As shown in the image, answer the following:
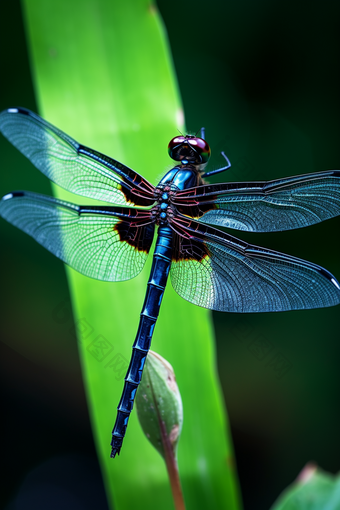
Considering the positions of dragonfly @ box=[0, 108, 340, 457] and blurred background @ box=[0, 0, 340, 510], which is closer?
dragonfly @ box=[0, 108, 340, 457]

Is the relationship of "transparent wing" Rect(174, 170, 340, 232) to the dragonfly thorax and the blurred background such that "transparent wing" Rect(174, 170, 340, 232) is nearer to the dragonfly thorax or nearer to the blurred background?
the dragonfly thorax

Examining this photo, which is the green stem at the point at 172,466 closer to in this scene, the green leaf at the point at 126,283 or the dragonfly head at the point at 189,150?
the green leaf at the point at 126,283

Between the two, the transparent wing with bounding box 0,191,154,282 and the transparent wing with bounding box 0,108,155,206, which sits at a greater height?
the transparent wing with bounding box 0,108,155,206

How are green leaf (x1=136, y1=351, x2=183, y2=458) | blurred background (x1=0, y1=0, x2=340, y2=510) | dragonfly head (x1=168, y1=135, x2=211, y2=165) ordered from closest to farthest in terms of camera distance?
green leaf (x1=136, y1=351, x2=183, y2=458), dragonfly head (x1=168, y1=135, x2=211, y2=165), blurred background (x1=0, y1=0, x2=340, y2=510)

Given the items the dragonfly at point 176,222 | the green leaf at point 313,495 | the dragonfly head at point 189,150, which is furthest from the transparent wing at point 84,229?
the green leaf at point 313,495

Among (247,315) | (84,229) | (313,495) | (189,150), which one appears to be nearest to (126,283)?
(84,229)

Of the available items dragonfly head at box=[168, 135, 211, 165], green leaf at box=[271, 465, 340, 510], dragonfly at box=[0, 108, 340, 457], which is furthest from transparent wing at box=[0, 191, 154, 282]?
green leaf at box=[271, 465, 340, 510]

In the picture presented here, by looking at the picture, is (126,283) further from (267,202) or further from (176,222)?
(267,202)
